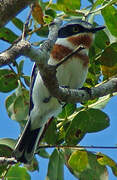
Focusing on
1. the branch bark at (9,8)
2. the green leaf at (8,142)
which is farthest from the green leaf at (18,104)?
the branch bark at (9,8)

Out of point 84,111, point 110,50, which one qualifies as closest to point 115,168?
point 84,111

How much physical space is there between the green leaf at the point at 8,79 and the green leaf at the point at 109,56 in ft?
1.88

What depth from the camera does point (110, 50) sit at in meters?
2.43

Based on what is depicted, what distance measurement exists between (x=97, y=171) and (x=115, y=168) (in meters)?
0.12

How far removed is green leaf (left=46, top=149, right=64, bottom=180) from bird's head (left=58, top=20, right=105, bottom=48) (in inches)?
32.8

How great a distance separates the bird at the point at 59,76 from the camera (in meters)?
2.92

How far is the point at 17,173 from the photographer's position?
7.62 feet

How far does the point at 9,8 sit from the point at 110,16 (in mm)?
1066

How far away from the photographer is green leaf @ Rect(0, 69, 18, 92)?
2683 mm

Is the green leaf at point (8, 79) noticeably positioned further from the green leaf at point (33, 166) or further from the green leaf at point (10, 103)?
the green leaf at point (33, 166)

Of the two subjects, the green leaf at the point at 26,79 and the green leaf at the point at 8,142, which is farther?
the green leaf at the point at 26,79

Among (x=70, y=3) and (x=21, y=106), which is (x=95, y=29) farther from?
(x=21, y=106)

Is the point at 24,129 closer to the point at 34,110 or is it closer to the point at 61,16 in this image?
the point at 34,110

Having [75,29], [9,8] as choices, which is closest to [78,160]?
[9,8]
